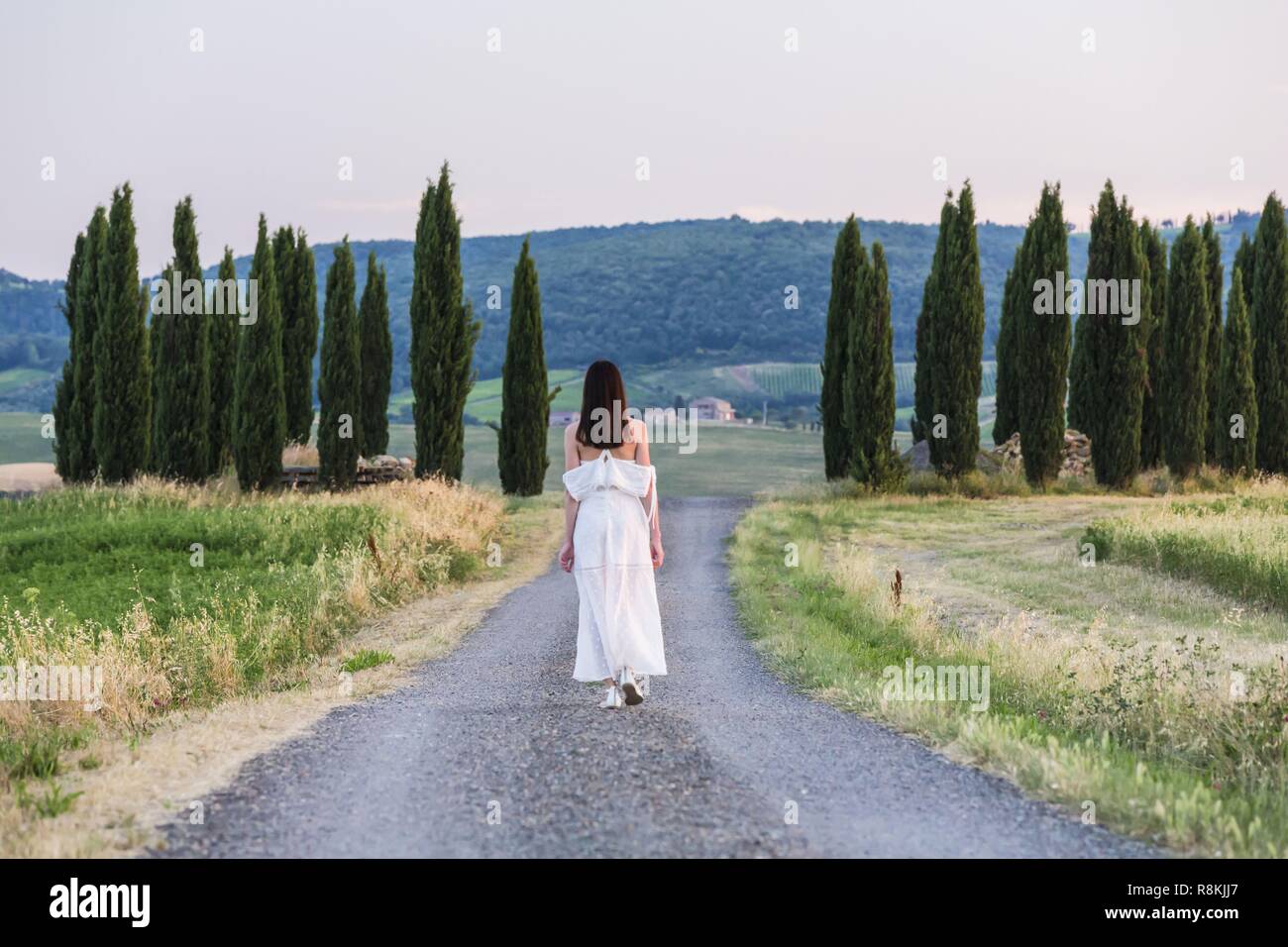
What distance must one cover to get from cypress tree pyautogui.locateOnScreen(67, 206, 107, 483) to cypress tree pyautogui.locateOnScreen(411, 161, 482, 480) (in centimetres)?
741

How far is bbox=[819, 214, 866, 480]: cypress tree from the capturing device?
32281mm

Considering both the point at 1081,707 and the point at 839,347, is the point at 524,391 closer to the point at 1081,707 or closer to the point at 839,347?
the point at 839,347

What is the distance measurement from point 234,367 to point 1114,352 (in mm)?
23124

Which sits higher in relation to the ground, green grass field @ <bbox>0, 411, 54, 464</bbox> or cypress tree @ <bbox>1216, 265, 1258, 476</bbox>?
cypress tree @ <bbox>1216, 265, 1258, 476</bbox>

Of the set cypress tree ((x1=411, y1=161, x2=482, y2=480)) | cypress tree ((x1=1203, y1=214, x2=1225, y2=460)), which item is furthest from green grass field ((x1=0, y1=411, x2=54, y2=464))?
cypress tree ((x1=1203, y1=214, x2=1225, y2=460))

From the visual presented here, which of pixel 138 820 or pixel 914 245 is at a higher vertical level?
pixel 914 245

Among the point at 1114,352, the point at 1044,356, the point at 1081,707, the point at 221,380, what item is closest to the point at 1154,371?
the point at 1114,352

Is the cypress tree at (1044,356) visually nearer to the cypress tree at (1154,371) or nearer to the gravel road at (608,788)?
the cypress tree at (1154,371)

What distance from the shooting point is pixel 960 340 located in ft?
101

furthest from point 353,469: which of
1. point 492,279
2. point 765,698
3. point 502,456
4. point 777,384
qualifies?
point 492,279

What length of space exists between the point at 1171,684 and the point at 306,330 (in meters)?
27.2

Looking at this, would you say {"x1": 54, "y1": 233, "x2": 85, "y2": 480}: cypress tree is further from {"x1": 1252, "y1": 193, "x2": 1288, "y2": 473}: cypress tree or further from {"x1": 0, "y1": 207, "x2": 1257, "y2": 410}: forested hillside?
{"x1": 0, "y1": 207, "x2": 1257, "y2": 410}: forested hillside

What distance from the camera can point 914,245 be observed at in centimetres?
17988
